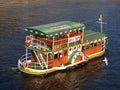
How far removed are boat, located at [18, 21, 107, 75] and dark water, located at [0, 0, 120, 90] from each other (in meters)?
1.79

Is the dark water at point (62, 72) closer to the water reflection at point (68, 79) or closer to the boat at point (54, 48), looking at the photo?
the water reflection at point (68, 79)

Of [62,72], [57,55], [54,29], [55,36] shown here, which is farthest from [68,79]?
[54,29]

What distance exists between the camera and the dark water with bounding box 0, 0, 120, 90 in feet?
217

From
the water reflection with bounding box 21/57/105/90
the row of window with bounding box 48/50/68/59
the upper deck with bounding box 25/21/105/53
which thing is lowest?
the water reflection with bounding box 21/57/105/90

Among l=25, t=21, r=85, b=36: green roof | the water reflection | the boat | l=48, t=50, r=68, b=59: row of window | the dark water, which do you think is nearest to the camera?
the water reflection

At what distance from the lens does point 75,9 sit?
16600 cm

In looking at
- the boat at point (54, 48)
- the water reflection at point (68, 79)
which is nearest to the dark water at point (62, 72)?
the water reflection at point (68, 79)

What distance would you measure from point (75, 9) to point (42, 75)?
99992 millimetres

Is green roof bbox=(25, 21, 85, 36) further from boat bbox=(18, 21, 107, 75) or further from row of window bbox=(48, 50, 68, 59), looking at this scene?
row of window bbox=(48, 50, 68, 59)

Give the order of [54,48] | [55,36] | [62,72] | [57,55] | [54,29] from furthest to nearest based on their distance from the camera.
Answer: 1. [55,36]
2. [57,55]
3. [54,29]
4. [62,72]
5. [54,48]

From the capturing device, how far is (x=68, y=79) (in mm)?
69125

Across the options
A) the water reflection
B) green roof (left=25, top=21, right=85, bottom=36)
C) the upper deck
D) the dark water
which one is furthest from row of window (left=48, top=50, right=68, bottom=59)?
green roof (left=25, top=21, right=85, bottom=36)

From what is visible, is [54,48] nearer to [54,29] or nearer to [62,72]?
[54,29]

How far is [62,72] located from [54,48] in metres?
5.96
